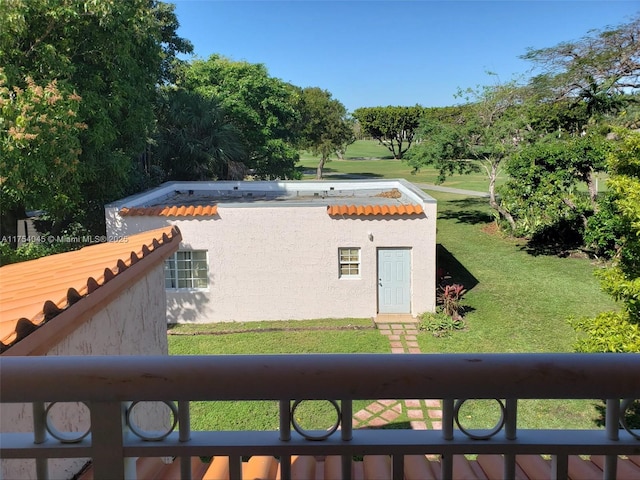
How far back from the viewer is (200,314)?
14.6 metres

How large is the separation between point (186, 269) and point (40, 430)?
13.5 meters

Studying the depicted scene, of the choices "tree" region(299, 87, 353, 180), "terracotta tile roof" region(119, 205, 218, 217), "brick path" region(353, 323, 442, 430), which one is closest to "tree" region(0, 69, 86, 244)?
"terracotta tile roof" region(119, 205, 218, 217)

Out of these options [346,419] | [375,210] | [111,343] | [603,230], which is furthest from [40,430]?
[603,230]

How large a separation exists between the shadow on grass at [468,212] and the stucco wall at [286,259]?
46.3ft

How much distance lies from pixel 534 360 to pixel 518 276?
17.6 meters

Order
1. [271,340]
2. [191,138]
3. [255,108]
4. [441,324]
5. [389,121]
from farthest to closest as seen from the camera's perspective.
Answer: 1. [389,121]
2. [255,108]
3. [191,138]
4. [441,324]
5. [271,340]

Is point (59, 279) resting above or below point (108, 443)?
below

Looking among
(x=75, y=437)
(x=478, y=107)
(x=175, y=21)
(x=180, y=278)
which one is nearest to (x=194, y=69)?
(x=175, y=21)

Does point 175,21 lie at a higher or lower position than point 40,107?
higher

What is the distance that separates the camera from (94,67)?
44.5 feet

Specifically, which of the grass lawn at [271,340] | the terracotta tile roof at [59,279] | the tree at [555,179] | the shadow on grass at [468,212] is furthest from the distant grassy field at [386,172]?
the terracotta tile roof at [59,279]

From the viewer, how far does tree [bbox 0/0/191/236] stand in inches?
458

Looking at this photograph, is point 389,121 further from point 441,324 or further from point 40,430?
point 40,430

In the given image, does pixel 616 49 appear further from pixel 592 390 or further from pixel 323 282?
pixel 592 390
